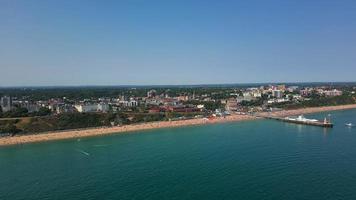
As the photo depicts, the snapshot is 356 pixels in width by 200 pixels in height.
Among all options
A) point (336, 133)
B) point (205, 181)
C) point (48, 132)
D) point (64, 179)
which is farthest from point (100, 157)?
point (336, 133)

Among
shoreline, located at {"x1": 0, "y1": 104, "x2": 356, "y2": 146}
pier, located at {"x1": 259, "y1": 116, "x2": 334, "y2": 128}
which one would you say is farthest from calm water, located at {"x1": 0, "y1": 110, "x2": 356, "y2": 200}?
pier, located at {"x1": 259, "y1": 116, "x2": 334, "y2": 128}

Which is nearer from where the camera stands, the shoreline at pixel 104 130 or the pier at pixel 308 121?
the shoreline at pixel 104 130

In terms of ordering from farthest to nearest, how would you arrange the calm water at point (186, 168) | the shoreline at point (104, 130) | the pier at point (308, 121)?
the pier at point (308, 121), the shoreline at point (104, 130), the calm water at point (186, 168)

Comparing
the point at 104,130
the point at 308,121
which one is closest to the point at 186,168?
the point at 104,130

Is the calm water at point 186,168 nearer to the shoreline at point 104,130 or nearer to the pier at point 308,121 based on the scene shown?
the shoreline at point 104,130

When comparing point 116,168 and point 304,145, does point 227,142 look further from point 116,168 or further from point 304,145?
point 116,168

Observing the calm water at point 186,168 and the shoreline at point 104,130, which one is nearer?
the calm water at point 186,168

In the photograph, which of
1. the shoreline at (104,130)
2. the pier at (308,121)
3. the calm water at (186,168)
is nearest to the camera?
the calm water at (186,168)

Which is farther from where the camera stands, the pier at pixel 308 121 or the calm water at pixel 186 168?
the pier at pixel 308 121

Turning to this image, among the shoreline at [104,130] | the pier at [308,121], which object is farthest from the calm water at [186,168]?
the pier at [308,121]
